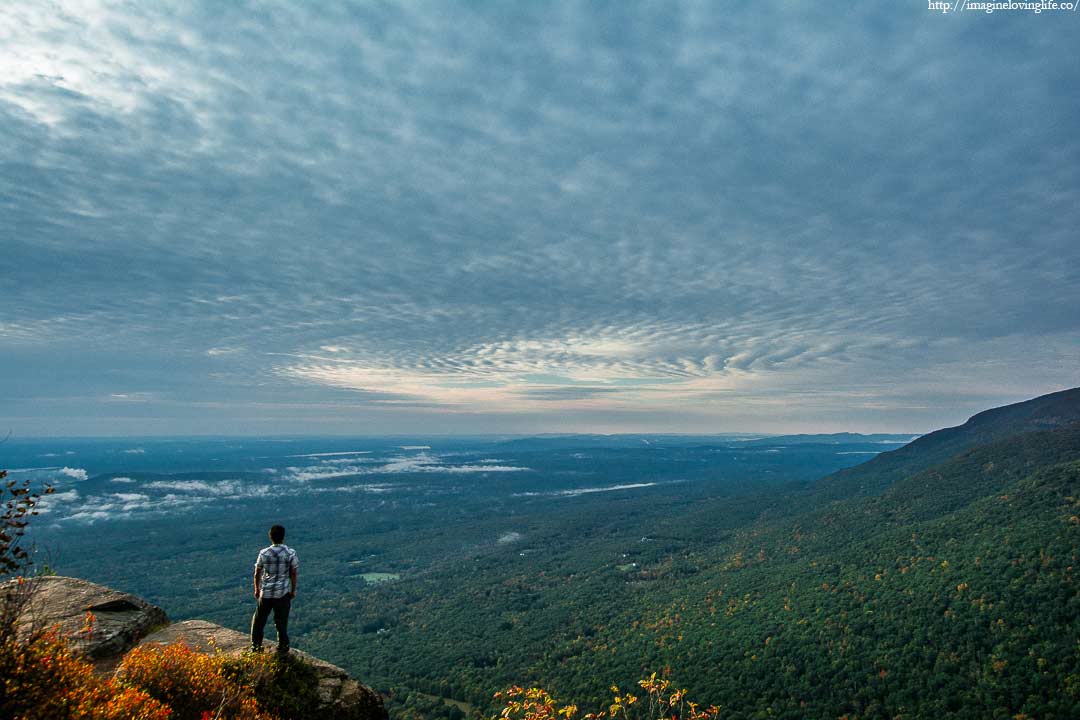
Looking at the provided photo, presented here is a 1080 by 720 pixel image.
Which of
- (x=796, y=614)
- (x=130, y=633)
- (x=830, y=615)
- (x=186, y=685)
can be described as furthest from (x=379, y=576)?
Result: (x=186, y=685)

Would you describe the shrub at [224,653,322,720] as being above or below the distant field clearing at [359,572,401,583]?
above

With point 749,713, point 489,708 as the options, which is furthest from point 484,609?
point 749,713

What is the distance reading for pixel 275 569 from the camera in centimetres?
1410

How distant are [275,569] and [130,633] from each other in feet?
18.8

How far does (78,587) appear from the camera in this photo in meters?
17.6

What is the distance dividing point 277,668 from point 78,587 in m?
10.2

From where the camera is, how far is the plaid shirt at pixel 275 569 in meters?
14.0

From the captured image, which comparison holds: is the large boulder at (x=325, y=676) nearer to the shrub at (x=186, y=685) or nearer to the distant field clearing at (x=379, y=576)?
the shrub at (x=186, y=685)

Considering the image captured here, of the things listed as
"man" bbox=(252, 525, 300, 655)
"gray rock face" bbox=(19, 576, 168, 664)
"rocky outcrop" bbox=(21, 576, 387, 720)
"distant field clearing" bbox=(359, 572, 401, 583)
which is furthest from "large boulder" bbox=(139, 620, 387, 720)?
"distant field clearing" bbox=(359, 572, 401, 583)

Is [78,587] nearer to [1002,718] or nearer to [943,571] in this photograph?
[1002,718]

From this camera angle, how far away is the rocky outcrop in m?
14.0

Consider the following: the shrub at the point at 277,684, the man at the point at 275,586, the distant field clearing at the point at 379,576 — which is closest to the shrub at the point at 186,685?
the shrub at the point at 277,684

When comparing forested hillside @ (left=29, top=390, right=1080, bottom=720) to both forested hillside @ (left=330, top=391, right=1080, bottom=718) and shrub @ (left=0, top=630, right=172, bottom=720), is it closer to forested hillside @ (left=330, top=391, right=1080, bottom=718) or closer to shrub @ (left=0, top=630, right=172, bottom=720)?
forested hillside @ (left=330, top=391, right=1080, bottom=718)

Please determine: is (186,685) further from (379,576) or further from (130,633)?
(379,576)
